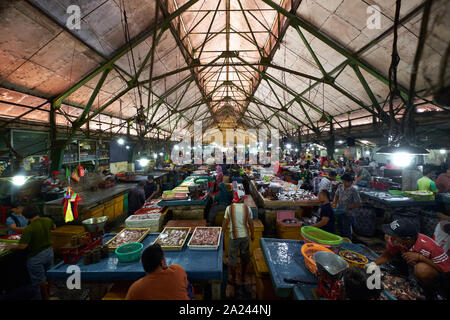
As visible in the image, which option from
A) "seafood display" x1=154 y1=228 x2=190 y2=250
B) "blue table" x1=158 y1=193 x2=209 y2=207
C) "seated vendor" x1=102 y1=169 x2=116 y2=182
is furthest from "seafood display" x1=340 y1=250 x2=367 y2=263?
"seated vendor" x1=102 y1=169 x2=116 y2=182

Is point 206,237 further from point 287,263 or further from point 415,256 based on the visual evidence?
point 415,256

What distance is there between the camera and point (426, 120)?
593 cm

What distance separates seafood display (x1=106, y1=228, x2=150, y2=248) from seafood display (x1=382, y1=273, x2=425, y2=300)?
3.55 m

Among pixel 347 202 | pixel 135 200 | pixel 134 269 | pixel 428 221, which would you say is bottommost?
pixel 428 221

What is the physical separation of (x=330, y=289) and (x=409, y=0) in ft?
20.7

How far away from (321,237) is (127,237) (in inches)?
135

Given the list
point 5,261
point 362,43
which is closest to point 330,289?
point 5,261

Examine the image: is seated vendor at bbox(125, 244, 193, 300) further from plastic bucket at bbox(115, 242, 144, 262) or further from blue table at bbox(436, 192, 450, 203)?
blue table at bbox(436, 192, 450, 203)

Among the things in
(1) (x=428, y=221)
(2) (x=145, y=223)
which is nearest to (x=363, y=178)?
(1) (x=428, y=221)

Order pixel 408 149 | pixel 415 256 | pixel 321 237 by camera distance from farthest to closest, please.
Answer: pixel 408 149 < pixel 321 237 < pixel 415 256

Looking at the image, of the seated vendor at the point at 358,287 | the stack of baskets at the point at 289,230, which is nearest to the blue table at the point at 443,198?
the stack of baskets at the point at 289,230

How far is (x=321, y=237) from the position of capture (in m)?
3.09

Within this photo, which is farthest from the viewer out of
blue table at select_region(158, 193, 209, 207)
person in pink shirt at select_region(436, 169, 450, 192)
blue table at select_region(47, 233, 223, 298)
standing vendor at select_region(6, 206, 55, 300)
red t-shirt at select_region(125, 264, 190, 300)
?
person in pink shirt at select_region(436, 169, 450, 192)

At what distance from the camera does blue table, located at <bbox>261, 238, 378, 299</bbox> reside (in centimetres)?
210
